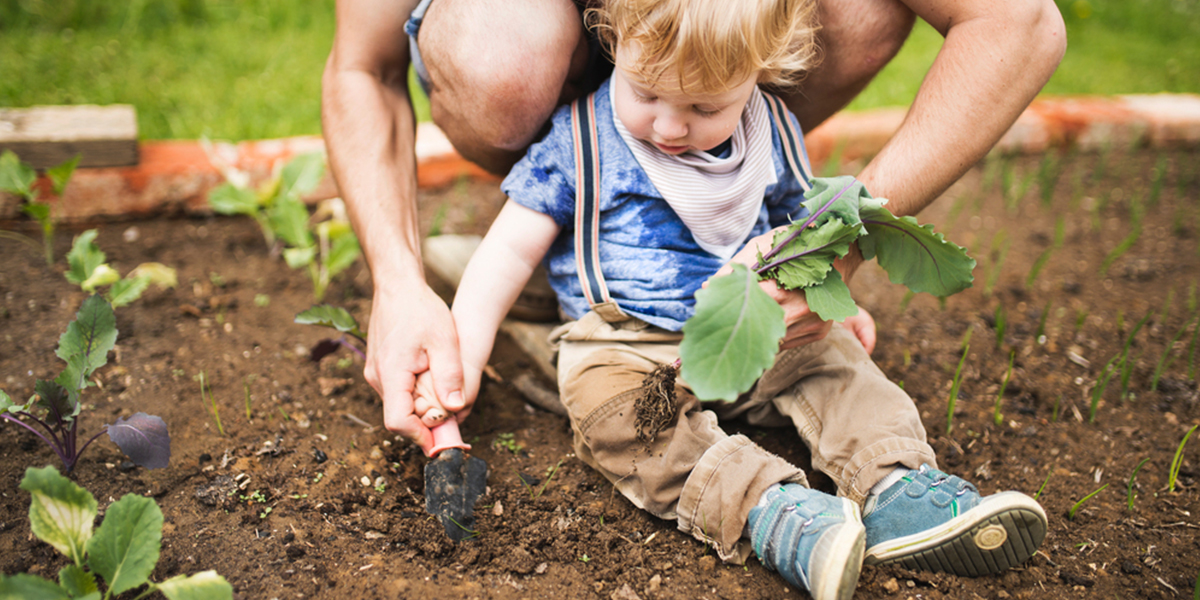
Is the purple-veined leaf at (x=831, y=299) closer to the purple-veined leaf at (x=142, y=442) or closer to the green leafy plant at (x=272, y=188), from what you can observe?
the purple-veined leaf at (x=142, y=442)

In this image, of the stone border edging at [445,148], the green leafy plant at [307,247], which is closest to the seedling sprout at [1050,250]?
the stone border edging at [445,148]

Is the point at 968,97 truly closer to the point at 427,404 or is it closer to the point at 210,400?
the point at 427,404

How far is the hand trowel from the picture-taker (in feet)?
4.40

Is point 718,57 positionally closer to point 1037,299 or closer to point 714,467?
point 714,467

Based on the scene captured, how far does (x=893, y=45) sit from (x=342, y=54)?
1309 mm

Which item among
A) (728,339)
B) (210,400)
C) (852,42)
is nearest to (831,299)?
(728,339)

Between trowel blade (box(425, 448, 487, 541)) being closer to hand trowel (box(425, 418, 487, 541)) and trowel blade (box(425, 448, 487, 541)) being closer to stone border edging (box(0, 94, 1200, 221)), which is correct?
hand trowel (box(425, 418, 487, 541))

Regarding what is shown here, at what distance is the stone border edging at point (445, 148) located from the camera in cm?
227

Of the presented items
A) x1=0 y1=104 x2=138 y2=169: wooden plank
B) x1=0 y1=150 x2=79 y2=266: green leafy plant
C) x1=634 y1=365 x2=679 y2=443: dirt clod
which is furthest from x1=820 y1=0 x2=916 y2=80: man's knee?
x1=0 y1=104 x2=138 y2=169: wooden plank

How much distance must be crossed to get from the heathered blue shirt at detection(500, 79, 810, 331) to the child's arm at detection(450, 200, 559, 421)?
0.04m

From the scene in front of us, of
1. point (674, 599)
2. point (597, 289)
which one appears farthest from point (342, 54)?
point (674, 599)

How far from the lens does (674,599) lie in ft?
4.02

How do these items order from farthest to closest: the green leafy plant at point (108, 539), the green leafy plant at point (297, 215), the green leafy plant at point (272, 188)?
1. the green leafy plant at point (272, 188)
2. the green leafy plant at point (297, 215)
3. the green leafy plant at point (108, 539)

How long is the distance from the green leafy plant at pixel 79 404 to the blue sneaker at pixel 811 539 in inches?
40.7
